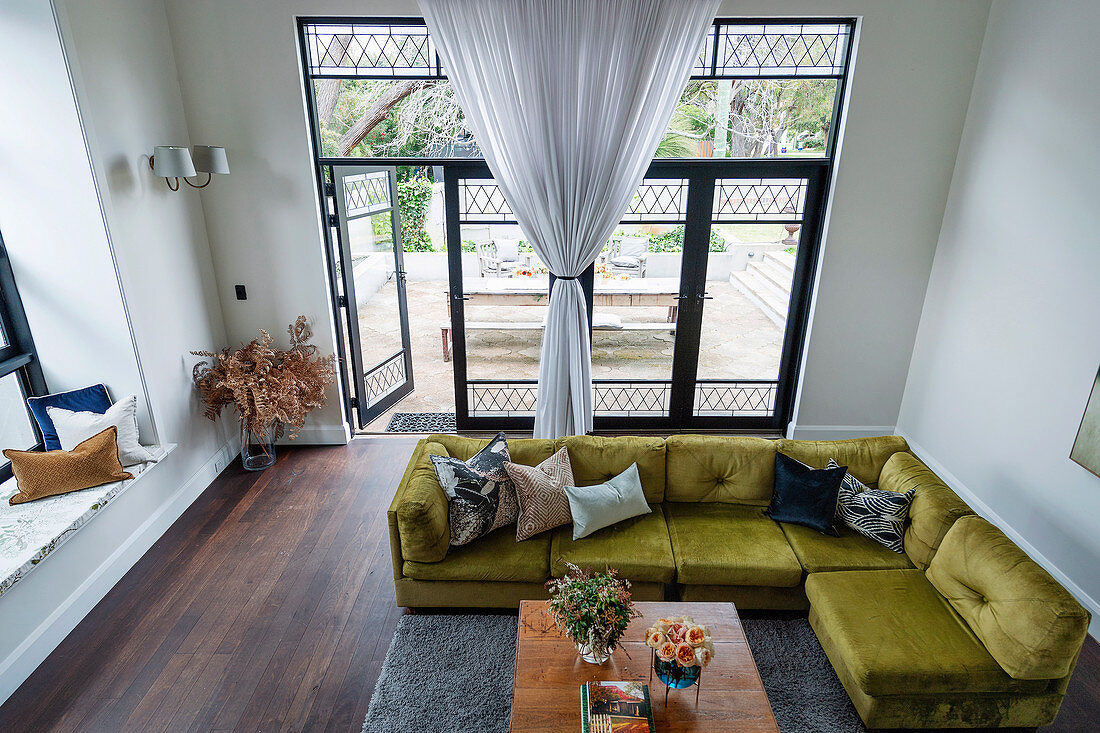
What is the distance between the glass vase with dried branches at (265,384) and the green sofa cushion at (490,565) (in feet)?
5.73

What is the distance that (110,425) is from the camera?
347 cm

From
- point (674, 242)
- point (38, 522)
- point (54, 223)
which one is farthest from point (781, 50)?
point (38, 522)

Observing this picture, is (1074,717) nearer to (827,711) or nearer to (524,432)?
(827,711)

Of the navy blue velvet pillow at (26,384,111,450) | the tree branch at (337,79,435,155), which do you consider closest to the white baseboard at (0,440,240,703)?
the navy blue velvet pillow at (26,384,111,450)

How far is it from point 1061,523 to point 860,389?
1.61 m

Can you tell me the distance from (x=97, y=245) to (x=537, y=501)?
263 cm

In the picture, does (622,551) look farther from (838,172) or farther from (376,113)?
(376,113)

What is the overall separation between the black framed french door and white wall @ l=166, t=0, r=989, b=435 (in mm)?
267

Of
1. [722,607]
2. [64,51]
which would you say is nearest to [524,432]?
[722,607]

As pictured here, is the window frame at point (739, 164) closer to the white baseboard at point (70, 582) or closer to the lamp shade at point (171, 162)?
the lamp shade at point (171, 162)

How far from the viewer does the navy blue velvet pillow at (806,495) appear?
312 centimetres

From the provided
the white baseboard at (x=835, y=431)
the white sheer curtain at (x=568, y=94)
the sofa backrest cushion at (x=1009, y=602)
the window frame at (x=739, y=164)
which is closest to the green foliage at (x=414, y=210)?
the window frame at (x=739, y=164)

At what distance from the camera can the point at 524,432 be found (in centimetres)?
493

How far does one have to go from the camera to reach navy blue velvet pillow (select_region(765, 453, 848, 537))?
312 centimetres
